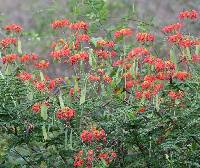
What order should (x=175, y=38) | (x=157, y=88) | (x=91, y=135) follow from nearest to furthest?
(x=91, y=135)
(x=157, y=88)
(x=175, y=38)

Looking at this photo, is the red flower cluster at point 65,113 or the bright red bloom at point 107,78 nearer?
the red flower cluster at point 65,113

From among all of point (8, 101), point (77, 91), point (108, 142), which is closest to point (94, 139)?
point (108, 142)

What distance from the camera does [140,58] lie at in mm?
3756

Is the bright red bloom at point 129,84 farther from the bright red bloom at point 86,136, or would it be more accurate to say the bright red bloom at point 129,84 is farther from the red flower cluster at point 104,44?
the bright red bloom at point 86,136

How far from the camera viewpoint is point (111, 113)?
3.32 meters

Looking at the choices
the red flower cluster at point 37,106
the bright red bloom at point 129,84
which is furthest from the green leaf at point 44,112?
the bright red bloom at point 129,84

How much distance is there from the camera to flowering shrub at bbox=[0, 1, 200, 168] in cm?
322

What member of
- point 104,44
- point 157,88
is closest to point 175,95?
point 157,88

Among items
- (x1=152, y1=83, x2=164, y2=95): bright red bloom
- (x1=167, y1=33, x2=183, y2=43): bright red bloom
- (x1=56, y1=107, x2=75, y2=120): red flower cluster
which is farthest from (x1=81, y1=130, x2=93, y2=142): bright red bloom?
(x1=167, y1=33, x2=183, y2=43): bright red bloom

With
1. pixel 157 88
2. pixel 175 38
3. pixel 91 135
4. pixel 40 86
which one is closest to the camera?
pixel 91 135

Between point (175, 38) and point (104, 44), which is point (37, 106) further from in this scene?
point (175, 38)

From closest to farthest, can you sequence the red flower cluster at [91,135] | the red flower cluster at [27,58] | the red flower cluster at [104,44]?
the red flower cluster at [91,135] < the red flower cluster at [104,44] < the red flower cluster at [27,58]

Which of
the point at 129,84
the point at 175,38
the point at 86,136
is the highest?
the point at 175,38

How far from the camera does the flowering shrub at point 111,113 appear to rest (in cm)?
322
